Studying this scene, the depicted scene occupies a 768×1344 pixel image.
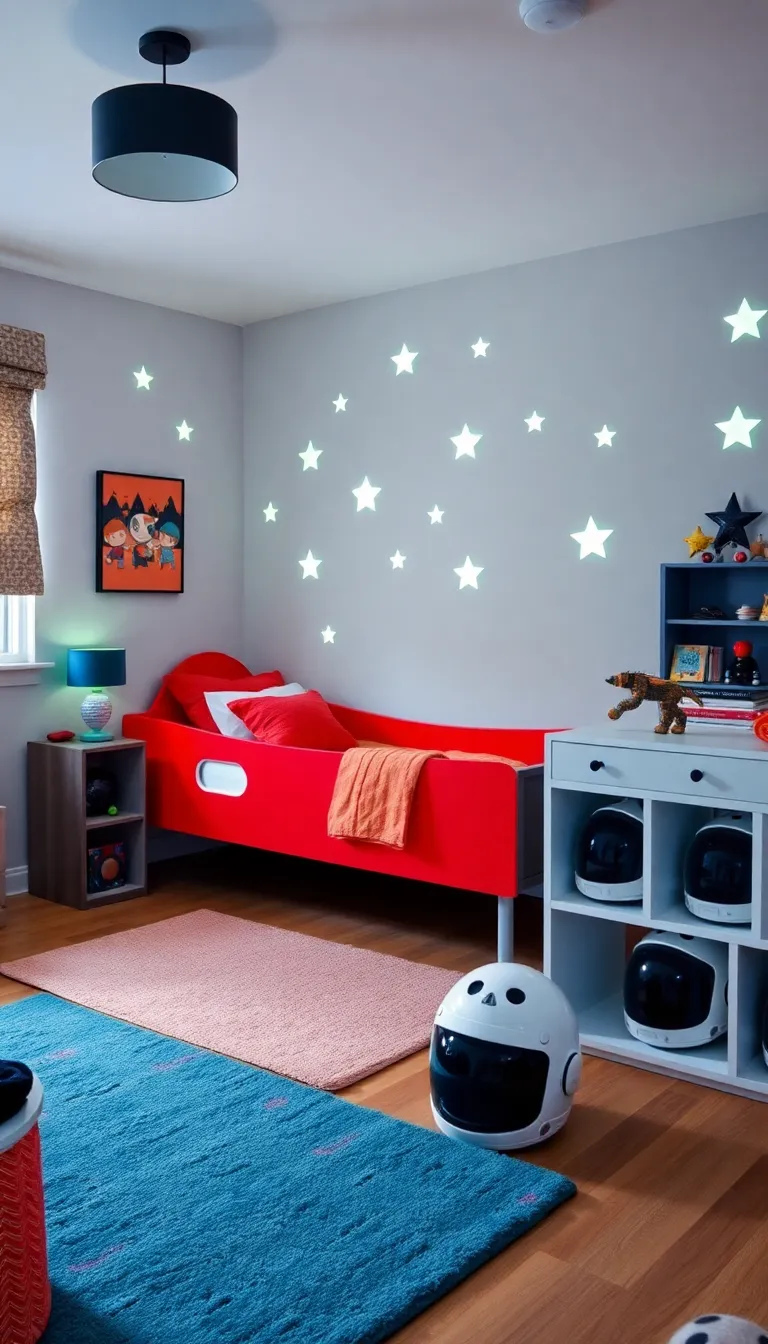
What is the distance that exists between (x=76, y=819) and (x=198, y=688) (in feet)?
2.74

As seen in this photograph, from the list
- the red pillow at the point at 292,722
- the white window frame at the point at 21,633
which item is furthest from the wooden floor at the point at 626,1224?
the white window frame at the point at 21,633

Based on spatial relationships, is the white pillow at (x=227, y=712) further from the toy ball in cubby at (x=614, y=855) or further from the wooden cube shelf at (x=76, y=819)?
the toy ball in cubby at (x=614, y=855)

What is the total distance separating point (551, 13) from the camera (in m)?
2.25

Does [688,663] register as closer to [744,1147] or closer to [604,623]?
[604,623]

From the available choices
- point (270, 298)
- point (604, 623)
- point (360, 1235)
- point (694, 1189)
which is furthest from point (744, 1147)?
point (270, 298)

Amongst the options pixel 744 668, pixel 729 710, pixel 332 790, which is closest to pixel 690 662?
pixel 744 668

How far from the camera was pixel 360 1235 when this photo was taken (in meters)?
1.91

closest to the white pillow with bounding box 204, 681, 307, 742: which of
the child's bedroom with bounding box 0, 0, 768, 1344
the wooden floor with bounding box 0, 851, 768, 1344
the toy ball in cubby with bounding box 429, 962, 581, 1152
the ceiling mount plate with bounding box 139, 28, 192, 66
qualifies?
the child's bedroom with bounding box 0, 0, 768, 1344

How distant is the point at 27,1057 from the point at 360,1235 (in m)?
1.10

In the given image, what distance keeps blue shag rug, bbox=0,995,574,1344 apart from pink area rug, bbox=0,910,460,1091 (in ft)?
0.50

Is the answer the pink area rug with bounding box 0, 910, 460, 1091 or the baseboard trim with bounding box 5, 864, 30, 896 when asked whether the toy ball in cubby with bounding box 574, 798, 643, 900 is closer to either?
the pink area rug with bounding box 0, 910, 460, 1091

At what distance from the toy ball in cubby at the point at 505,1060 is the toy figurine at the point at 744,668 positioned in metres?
1.46

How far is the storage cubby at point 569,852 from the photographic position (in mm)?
2740

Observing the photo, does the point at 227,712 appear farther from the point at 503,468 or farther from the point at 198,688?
the point at 503,468
